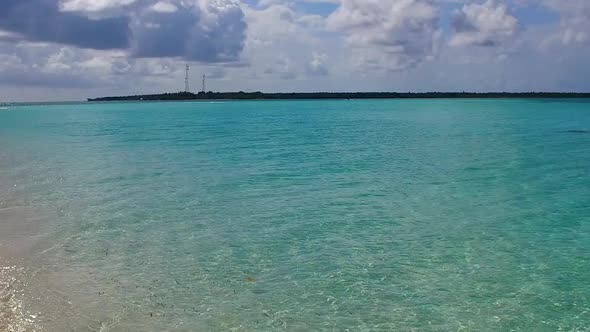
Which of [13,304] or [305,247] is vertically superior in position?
[305,247]

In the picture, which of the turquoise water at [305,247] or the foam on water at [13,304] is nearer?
the foam on water at [13,304]

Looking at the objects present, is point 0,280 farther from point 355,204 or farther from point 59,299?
point 355,204

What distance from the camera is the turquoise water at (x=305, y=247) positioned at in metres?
13.2

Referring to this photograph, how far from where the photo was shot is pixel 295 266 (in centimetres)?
1636

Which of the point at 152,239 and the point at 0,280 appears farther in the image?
the point at 152,239

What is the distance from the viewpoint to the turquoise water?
43.2 feet

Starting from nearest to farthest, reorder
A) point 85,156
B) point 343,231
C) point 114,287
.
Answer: point 114,287
point 343,231
point 85,156

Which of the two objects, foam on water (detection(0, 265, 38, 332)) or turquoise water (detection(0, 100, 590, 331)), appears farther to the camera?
turquoise water (detection(0, 100, 590, 331))

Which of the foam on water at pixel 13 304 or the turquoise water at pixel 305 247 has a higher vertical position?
the turquoise water at pixel 305 247

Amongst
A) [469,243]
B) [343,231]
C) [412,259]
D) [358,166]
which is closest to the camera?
[412,259]

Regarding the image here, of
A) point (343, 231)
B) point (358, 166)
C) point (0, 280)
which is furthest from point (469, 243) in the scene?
→ point (358, 166)

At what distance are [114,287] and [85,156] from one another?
1317 inches

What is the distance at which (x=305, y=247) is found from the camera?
714 inches

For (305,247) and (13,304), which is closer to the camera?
(13,304)
